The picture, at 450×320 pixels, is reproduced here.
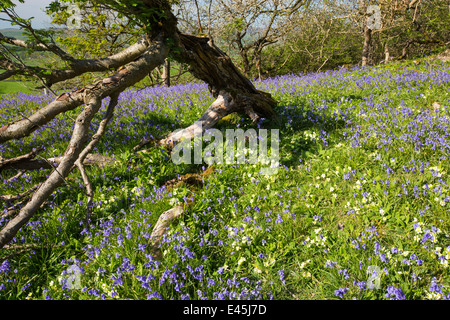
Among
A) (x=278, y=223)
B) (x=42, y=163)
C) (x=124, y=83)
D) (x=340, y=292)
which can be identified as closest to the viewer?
(x=340, y=292)

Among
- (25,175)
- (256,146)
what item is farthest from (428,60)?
(25,175)

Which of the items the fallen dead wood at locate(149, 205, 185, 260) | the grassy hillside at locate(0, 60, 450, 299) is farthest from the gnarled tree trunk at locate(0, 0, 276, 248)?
the fallen dead wood at locate(149, 205, 185, 260)

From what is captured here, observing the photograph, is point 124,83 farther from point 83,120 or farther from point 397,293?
point 397,293

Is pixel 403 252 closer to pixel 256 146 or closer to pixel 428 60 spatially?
pixel 256 146

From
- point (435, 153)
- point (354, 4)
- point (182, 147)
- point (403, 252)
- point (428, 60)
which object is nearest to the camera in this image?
point (403, 252)

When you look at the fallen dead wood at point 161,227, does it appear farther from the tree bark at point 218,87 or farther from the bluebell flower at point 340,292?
the tree bark at point 218,87

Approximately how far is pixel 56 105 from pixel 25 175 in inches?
87.0

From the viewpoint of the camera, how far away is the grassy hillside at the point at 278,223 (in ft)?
8.77

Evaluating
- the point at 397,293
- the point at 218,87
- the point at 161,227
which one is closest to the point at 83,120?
the point at 161,227

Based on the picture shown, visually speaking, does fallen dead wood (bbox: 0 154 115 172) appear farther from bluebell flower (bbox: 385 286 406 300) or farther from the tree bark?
bluebell flower (bbox: 385 286 406 300)

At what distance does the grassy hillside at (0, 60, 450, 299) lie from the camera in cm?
267

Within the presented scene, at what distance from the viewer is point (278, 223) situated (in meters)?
3.40

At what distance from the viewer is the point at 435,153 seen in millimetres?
4000

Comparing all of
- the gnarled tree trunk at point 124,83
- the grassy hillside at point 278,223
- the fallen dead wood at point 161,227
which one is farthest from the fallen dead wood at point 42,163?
the fallen dead wood at point 161,227
